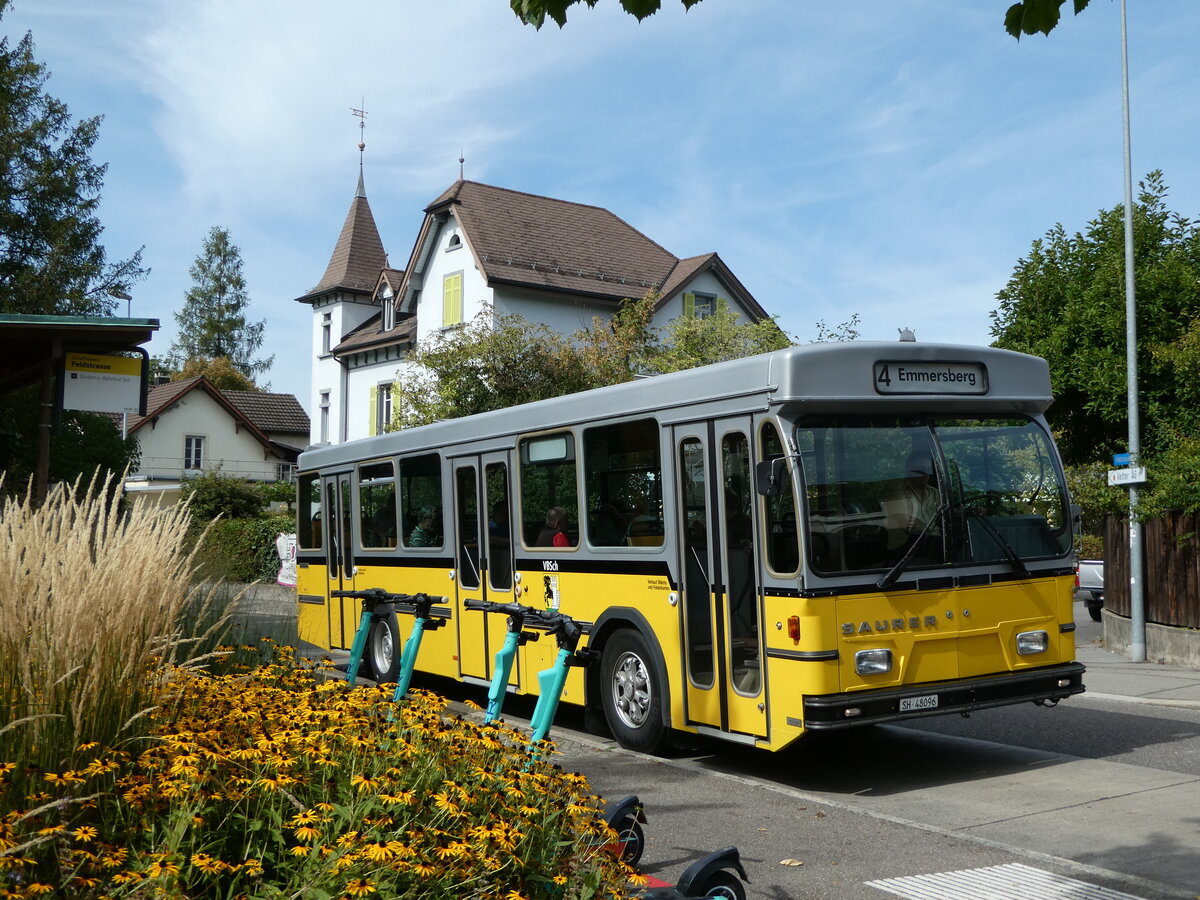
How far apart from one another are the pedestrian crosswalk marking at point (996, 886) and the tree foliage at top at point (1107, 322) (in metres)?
12.3

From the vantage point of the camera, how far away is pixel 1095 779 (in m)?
8.20

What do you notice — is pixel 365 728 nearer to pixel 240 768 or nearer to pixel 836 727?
pixel 240 768

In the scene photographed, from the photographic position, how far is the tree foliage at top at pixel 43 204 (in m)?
27.5

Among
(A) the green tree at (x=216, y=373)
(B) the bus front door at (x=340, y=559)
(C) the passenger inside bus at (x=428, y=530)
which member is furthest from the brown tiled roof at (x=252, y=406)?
(C) the passenger inside bus at (x=428, y=530)

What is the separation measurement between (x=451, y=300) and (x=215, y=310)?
4116cm

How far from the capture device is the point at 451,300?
124 feet

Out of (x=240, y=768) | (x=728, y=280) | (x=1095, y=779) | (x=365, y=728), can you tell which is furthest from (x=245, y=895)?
(x=728, y=280)

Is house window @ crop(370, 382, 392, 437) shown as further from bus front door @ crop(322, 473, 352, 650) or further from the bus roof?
the bus roof

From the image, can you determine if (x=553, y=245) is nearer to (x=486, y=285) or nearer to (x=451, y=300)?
(x=451, y=300)

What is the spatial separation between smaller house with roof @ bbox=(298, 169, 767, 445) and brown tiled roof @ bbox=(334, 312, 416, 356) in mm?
50

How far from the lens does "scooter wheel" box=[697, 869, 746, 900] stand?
466 centimetres

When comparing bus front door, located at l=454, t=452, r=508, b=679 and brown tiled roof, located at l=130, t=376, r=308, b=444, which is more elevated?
brown tiled roof, located at l=130, t=376, r=308, b=444

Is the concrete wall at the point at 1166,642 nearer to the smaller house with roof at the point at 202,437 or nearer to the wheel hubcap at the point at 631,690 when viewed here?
the wheel hubcap at the point at 631,690

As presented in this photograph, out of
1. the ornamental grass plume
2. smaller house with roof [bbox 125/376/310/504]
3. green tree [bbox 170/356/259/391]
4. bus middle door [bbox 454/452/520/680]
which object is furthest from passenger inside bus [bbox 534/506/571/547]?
green tree [bbox 170/356/259/391]
